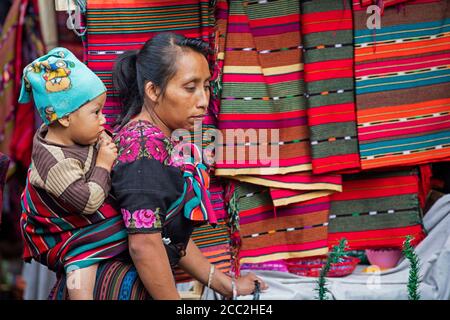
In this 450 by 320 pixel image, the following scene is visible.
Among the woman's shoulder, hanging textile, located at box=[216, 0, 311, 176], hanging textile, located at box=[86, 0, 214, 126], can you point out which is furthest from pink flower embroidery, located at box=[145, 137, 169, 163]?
hanging textile, located at box=[216, 0, 311, 176]

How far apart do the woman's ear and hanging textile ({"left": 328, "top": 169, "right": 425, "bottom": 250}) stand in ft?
4.46

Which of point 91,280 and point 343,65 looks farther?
point 343,65

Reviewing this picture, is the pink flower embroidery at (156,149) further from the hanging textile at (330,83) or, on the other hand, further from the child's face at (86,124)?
the hanging textile at (330,83)

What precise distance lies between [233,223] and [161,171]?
1.16 meters

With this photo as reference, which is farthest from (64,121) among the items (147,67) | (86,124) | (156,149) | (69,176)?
(147,67)

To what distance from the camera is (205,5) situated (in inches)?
133

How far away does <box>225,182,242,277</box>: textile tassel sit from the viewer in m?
3.62

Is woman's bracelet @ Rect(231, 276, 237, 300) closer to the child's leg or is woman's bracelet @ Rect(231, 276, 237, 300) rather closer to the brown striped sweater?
the child's leg

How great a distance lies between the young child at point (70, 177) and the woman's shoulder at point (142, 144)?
0.04 meters

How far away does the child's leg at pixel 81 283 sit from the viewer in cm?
250

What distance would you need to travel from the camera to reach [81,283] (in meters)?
2.51
